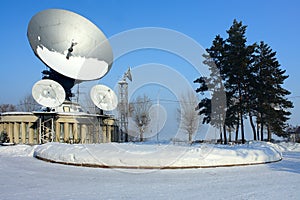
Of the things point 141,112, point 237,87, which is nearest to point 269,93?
point 237,87

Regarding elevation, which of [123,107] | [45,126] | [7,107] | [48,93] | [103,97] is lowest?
[45,126]

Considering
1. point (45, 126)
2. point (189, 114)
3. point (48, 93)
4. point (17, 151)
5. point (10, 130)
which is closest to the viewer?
point (17, 151)

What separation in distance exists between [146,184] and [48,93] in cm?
1884

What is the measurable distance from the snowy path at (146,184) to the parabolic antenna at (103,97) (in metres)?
16.3

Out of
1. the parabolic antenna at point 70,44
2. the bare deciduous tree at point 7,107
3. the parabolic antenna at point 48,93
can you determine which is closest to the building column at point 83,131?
the parabolic antenna at point 48,93

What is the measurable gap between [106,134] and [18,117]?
8072mm

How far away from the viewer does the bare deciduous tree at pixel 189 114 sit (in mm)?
27934

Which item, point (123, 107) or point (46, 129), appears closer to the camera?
point (46, 129)

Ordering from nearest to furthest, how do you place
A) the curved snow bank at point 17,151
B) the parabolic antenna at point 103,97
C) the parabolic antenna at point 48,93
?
1. the curved snow bank at point 17,151
2. the parabolic antenna at point 48,93
3. the parabolic antenna at point 103,97

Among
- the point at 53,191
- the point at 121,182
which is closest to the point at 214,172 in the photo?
the point at 121,182

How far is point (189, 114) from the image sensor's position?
29516mm

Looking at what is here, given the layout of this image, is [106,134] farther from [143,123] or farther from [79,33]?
[79,33]

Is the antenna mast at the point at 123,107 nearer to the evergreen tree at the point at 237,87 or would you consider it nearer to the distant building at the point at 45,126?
the distant building at the point at 45,126

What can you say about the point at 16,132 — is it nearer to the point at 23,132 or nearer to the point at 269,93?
the point at 23,132
